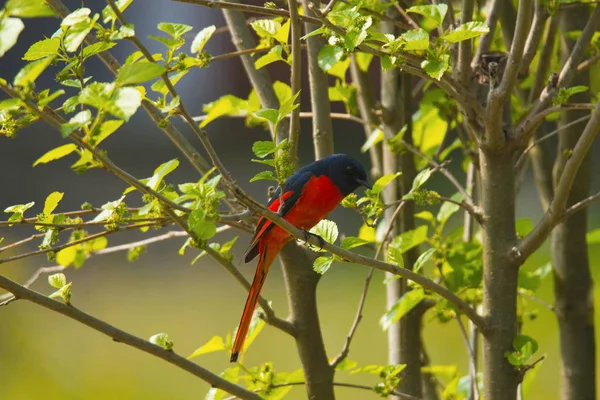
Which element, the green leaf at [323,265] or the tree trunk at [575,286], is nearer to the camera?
the green leaf at [323,265]

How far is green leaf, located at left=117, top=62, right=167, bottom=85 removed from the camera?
1.23 meters

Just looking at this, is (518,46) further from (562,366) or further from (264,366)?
(562,366)

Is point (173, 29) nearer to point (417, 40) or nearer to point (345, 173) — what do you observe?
point (417, 40)

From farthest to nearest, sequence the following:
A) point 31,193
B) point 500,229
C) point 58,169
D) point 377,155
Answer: point 58,169 < point 31,193 < point 377,155 < point 500,229

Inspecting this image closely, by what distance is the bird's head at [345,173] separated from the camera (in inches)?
97.6

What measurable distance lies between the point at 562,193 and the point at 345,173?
34.0 inches

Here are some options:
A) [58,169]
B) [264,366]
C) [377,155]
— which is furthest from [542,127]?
[58,169]

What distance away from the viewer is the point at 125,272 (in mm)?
7219

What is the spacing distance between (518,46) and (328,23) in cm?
50

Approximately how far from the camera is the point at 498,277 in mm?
2121

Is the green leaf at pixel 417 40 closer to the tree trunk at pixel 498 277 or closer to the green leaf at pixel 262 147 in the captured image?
the green leaf at pixel 262 147

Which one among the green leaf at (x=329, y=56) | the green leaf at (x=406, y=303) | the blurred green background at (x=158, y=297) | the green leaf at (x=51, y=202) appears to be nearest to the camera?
the green leaf at (x=329, y=56)

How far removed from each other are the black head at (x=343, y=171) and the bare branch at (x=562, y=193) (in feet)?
2.14

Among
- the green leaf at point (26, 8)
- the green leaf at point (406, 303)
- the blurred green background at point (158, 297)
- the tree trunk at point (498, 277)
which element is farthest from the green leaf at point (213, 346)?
the blurred green background at point (158, 297)
